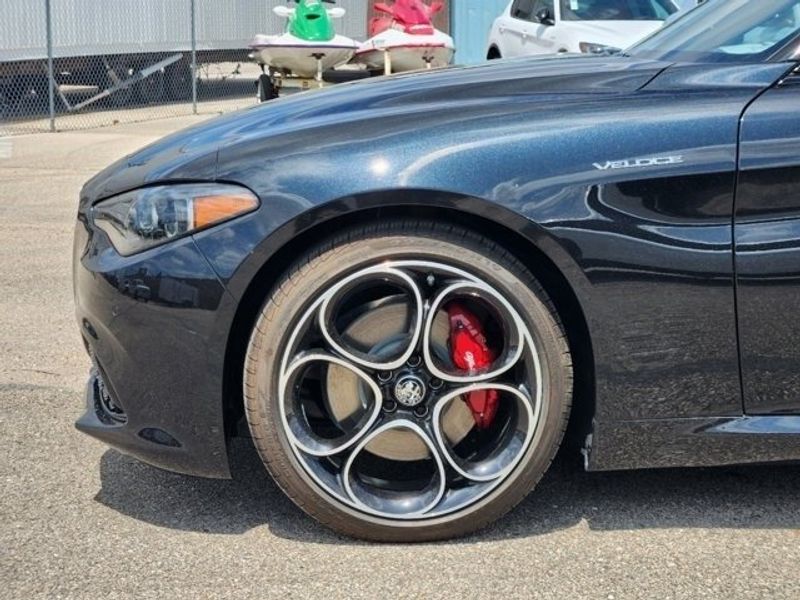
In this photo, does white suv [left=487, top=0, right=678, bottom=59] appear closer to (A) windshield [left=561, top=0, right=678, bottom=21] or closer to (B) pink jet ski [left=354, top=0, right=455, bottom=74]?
(A) windshield [left=561, top=0, right=678, bottom=21]

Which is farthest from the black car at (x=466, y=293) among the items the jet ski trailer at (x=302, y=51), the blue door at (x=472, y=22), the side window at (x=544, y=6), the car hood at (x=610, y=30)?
the blue door at (x=472, y=22)

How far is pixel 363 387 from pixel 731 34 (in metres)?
1.57

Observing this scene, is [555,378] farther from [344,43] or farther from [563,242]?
[344,43]

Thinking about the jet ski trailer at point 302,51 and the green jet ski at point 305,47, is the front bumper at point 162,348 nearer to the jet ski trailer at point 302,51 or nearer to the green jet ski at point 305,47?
the jet ski trailer at point 302,51

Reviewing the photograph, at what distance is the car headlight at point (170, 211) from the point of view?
3.08 meters

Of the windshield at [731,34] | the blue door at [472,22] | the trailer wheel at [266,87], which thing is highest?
the blue door at [472,22]

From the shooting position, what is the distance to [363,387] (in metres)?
3.22

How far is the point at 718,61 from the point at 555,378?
1057mm

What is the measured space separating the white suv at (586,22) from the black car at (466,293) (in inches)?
288

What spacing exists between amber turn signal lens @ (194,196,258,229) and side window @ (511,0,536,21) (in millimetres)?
9823

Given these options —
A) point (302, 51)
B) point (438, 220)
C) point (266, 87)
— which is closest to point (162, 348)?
point (438, 220)

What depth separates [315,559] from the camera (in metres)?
3.16

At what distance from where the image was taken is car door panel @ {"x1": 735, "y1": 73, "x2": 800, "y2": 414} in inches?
118

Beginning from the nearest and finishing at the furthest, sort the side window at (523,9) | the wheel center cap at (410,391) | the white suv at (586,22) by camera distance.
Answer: the wheel center cap at (410,391) < the white suv at (586,22) < the side window at (523,9)
